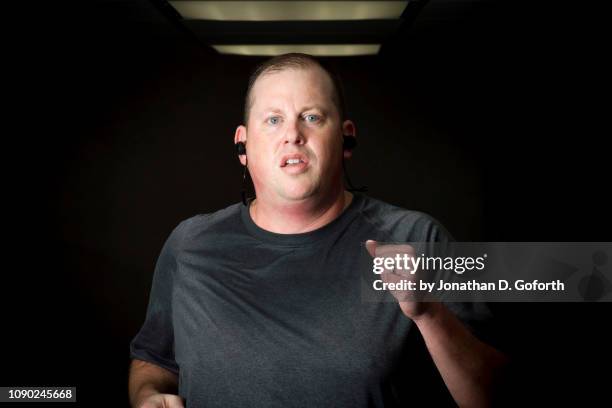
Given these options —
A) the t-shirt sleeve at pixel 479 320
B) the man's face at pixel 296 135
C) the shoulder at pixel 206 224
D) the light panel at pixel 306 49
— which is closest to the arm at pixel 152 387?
the shoulder at pixel 206 224

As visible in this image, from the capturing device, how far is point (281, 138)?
94cm

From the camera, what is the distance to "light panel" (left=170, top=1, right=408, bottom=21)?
132 centimetres

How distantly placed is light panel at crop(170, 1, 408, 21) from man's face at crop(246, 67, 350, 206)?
0.45 metres

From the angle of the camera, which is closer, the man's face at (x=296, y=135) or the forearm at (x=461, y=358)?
the forearm at (x=461, y=358)

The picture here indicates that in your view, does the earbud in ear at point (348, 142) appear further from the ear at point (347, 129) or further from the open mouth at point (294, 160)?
the open mouth at point (294, 160)

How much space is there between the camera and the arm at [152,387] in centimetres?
92

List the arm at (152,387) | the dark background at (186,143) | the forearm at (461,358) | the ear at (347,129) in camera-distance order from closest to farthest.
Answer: the forearm at (461,358), the arm at (152,387), the ear at (347,129), the dark background at (186,143)

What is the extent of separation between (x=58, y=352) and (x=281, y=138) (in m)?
1.13

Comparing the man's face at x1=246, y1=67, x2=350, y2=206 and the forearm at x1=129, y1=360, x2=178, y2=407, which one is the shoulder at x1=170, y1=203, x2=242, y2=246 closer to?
the man's face at x1=246, y1=67, x2=350, y2=206

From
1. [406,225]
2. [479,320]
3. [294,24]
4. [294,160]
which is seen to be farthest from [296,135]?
[294,24]

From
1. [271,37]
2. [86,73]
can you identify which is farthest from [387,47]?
[86,73]

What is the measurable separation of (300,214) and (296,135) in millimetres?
153

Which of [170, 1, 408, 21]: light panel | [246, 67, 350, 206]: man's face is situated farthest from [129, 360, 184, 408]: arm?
[170, 1, 408, 21]: light panel

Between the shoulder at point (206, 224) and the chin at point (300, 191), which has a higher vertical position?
the chin at point (300, 191)
